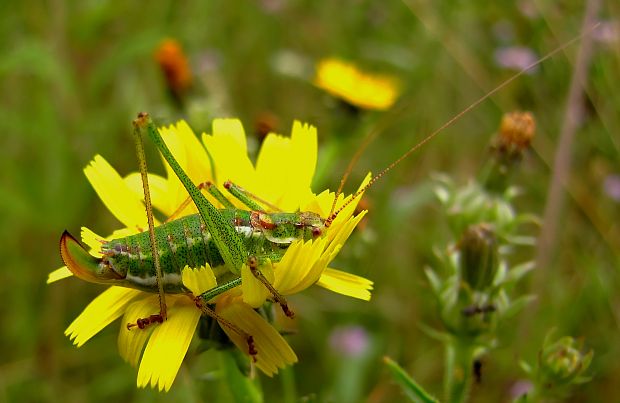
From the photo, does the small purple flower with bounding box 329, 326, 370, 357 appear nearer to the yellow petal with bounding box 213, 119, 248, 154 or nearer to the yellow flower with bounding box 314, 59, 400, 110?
the yellow flower with bounding box 314, 59, 400, 110

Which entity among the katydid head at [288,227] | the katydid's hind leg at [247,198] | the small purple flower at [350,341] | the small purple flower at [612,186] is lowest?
the small purple flower at [350,341]

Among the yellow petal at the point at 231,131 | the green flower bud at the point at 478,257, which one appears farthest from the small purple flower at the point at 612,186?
the yellow petal at the point at 231,131

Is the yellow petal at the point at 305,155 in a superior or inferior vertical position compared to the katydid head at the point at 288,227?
superior

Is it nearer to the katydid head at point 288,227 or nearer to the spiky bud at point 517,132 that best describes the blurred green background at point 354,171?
the spiky bud at point 517,132

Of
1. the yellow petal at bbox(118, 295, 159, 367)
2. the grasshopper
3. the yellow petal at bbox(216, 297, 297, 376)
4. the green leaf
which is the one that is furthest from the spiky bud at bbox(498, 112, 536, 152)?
the yellow petal at bbox(118, 295, 159, 367)

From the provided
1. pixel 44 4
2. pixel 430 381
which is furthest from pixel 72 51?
pixel 430 381

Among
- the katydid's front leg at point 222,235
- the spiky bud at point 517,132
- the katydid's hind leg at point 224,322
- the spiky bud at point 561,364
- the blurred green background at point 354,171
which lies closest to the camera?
the katydid's hind leg at point 224,322

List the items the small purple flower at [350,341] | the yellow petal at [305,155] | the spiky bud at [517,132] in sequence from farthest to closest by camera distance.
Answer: the small purple flower at [350,341]
the spiky bud at [517,132]
the yellow petal at [305,155]
